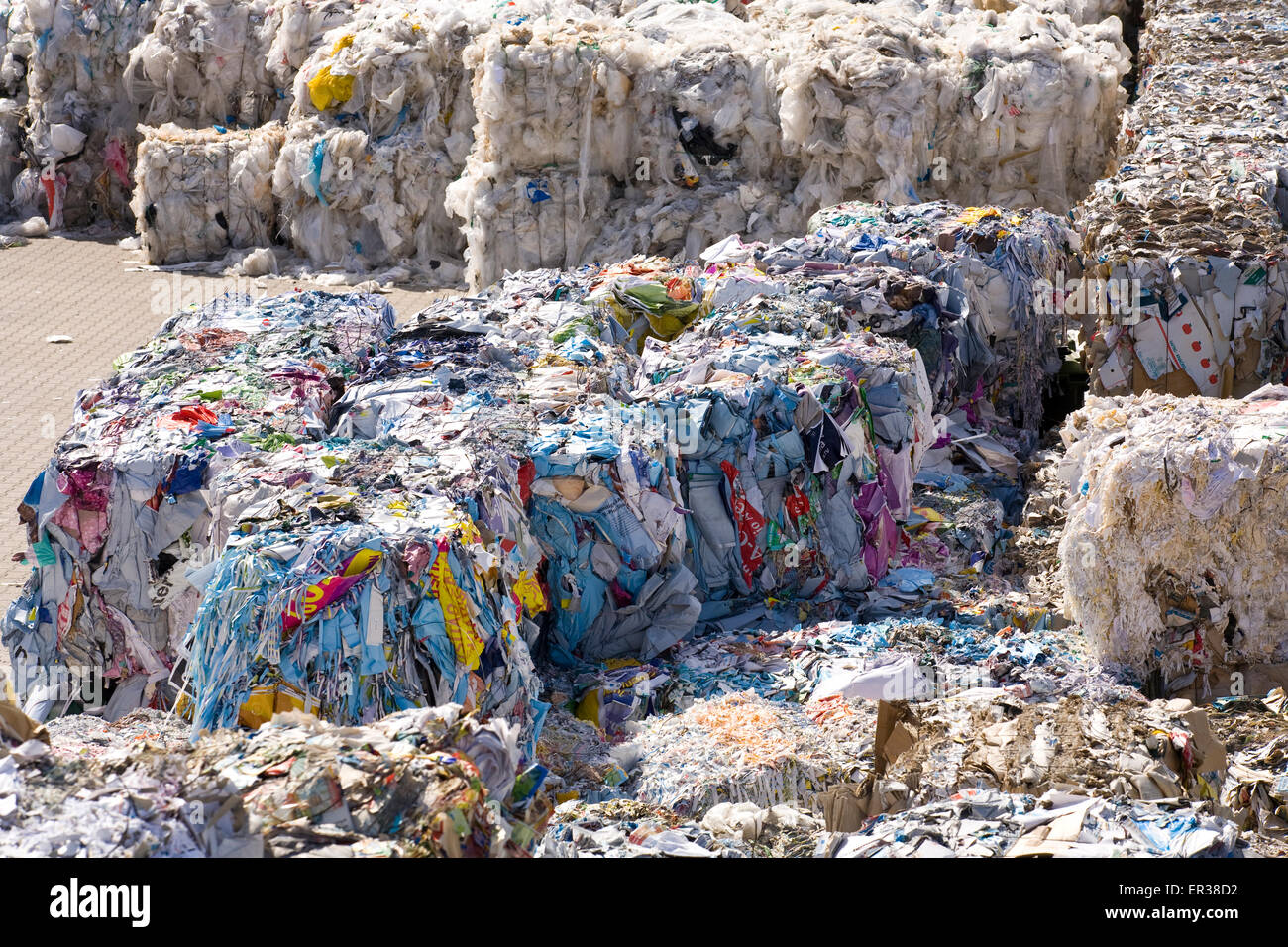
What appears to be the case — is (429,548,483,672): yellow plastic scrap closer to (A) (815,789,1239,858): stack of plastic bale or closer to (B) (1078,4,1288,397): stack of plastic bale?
(A) (815,789,1239,858): stack of plastic bale

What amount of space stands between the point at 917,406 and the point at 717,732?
2.37 metres

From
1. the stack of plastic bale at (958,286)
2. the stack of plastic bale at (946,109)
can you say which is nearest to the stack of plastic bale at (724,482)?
the stack of plastic bale at (958,286)

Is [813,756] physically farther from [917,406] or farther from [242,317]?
[242,317]

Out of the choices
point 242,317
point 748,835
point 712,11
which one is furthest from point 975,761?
point 712,11

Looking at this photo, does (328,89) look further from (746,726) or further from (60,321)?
(746,726)

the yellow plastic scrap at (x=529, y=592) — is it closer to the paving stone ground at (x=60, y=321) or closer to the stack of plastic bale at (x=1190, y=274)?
the paving stone ground at (x=60, y=321)

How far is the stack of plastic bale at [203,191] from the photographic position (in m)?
13.3

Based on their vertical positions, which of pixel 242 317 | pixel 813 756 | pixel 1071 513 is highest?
pixel 242 317

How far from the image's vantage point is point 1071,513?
250 inches

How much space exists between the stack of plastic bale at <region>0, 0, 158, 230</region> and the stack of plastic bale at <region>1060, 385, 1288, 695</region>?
11182 mm

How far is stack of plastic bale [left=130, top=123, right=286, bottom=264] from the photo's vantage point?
13.3m

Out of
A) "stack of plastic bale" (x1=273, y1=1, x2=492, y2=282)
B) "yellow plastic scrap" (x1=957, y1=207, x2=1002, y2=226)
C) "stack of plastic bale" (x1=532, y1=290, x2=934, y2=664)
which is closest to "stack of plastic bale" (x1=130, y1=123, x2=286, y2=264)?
"stack of plastic bale" (x1=273, y1=1, x2=492, y2=282)

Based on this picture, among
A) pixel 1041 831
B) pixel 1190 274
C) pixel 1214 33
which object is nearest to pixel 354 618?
pixel 1041 831

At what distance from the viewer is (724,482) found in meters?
6.79
